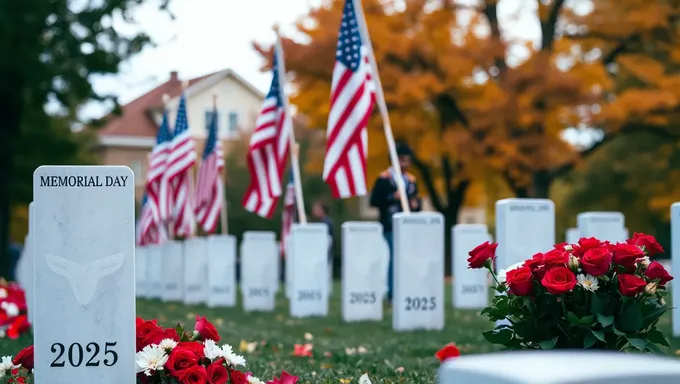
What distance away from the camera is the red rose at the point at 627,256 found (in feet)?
17.6

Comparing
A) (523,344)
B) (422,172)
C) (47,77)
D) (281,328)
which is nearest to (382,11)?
(422,172)

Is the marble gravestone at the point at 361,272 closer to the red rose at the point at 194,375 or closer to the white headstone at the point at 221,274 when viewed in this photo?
the white headstone at the point at 221,274

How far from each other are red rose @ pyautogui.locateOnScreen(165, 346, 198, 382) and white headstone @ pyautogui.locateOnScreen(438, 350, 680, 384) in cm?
227

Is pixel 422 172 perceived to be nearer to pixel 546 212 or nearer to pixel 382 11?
pixel 382 11

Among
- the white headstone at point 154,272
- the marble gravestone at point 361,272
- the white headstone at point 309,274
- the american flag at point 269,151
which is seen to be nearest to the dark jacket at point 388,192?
the marble gravestone at point 361,272

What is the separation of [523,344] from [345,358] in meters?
2.85

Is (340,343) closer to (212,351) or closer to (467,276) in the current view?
(212,351)

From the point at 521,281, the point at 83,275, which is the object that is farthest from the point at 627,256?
the point at 83,275

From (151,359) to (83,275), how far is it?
514 millimetres

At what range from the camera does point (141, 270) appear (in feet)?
94.3

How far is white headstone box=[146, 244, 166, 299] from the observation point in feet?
79.0

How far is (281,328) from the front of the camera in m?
12.2

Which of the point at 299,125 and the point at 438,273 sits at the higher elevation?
the point at 299,125

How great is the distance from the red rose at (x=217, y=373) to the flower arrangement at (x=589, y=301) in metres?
1.35
